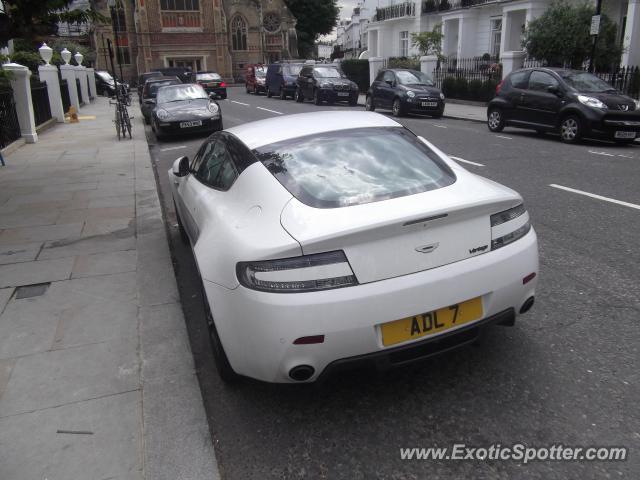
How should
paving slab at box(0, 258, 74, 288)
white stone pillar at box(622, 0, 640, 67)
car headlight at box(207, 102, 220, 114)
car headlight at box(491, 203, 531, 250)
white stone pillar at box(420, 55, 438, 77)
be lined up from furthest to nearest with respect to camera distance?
white stone pillar at box(420, 55, 438, 77), white stone pillar at box(622, 0, 640, 67), car headlight at box(207, 102, 220, 114), paving slab at box(0, 258, 74, 288), car headlight at box(491, 203, 531, 250)

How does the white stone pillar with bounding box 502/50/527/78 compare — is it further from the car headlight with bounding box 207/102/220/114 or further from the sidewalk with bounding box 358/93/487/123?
the car headlight with bounding box 207/102/220/114

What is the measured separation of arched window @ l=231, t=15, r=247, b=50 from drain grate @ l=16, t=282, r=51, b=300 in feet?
193

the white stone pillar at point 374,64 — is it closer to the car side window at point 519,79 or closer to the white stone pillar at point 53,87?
the white stone pillar at point 53,87

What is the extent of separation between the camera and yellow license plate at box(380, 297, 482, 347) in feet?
8.23

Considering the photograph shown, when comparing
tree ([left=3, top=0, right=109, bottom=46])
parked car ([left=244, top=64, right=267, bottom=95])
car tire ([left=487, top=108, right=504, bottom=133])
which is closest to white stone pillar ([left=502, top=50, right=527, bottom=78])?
car tire ([left=487, top=108, right=504, bottom=133])

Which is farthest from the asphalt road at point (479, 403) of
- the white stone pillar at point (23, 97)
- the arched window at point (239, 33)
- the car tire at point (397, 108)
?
the arched window at point (239, 33)

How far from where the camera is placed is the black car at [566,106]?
1138cm

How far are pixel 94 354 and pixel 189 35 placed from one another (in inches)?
2326

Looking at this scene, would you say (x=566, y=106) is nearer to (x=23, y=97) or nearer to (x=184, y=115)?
(x=184, y=115)

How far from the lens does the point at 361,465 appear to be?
2420 mm

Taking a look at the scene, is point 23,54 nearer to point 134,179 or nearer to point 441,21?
point 134,179

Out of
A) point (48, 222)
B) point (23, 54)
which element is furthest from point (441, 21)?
point (48, 222)

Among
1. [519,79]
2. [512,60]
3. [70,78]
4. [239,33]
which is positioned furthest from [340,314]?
[239,33]

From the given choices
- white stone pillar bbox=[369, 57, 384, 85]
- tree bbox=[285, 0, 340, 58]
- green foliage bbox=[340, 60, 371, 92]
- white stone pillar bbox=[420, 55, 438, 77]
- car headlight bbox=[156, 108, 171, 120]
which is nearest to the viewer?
car headlight bbox=[156, 108, 171, 120]
